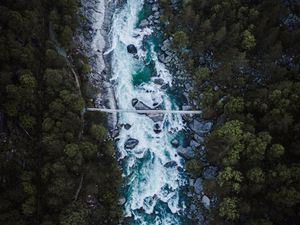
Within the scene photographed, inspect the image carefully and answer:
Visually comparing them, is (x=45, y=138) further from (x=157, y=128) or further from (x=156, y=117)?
(x=156, y=117)

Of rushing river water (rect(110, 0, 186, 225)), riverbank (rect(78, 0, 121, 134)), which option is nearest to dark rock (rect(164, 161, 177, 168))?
rushing river water (rect(110, 0, 186, 225))

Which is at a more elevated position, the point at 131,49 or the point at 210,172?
the point at 131,49

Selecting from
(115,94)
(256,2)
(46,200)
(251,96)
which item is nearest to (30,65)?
(115,94)

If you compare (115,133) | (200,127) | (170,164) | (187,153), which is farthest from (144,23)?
(170,164)

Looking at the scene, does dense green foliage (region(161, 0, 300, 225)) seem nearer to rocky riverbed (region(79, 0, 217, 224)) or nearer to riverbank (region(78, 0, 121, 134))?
rocky riverbed (region(79, 0, 217, 224))

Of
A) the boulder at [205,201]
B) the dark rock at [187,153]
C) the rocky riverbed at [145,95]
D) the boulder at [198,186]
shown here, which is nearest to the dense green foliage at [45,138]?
the rocky riverbed at [145,95]

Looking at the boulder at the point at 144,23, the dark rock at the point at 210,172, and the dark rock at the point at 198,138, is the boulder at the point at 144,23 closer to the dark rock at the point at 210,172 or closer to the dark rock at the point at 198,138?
the dark rock at the point at 198,138
